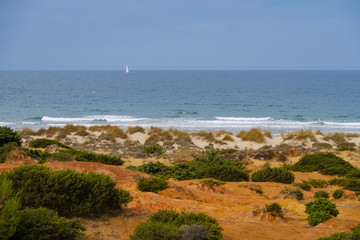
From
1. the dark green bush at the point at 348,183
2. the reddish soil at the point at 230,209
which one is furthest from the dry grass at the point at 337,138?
the reddish soil at the point at 230,209

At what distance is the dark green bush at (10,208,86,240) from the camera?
483 cm

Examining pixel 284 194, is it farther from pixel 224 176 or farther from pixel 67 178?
pixel 67 178

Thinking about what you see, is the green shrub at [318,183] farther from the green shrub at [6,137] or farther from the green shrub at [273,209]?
the green shrub at [6,137]

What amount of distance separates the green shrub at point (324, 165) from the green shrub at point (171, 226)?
34.9ft

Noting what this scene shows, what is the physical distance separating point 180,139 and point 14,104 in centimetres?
3853

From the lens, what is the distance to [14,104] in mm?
57656

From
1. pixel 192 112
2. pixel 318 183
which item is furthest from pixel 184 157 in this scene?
pixel 192 112

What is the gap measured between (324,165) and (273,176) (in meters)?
3.18

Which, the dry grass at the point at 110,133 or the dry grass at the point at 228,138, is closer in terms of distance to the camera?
the dry grass at the point at 110,133

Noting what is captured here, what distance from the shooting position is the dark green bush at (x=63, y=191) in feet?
20.6

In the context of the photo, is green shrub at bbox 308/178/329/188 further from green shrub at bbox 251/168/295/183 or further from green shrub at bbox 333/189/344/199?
green shrub at bbox 333/189/344/199

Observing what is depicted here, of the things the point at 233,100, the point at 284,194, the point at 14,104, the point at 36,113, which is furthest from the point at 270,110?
the point at 284,194

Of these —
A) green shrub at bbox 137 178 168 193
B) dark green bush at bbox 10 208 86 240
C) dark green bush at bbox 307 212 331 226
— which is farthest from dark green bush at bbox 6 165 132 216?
dark green bush at bbox 307 212 331 226

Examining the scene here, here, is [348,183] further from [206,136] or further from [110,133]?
[110,133]
